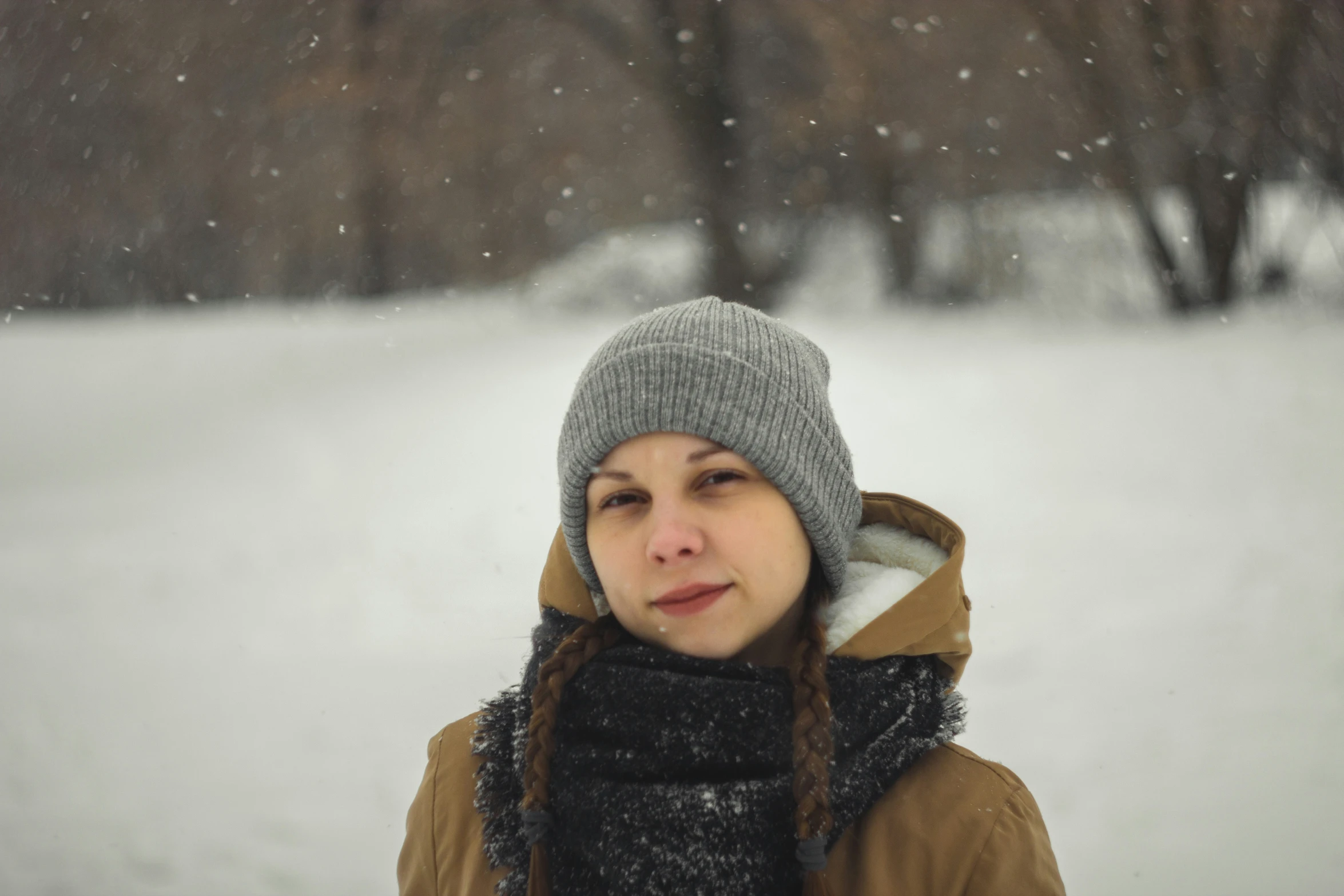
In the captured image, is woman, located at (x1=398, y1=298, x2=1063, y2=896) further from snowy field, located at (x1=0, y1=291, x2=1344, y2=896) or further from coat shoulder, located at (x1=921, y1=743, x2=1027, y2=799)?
snowy field, located at (x1=0, y1=291, x2=1344, y2=896)

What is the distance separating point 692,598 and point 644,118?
1106 cm

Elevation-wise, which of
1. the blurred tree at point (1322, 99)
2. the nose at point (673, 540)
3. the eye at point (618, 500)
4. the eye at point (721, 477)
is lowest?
the nose at point (673, 540)

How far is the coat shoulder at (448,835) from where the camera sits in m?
1.42

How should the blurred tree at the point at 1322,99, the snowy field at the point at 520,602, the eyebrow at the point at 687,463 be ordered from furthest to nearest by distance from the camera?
the blurred tree at the point at 1322,99 → the snowy field at the point at 520,602 → the eyebrow at the point at 687,463

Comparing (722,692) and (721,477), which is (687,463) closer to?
(721,477)

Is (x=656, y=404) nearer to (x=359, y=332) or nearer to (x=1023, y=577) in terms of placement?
(x=1023, y=577)

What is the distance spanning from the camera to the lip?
53.2 inches

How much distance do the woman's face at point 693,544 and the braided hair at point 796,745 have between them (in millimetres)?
73

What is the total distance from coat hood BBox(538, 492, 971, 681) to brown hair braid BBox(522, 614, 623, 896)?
145 mm

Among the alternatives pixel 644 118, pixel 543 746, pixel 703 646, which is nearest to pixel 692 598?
pixel 703 646

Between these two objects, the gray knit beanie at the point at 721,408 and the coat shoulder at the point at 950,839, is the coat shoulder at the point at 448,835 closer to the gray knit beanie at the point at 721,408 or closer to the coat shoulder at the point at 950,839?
the gray knit beanie at the point at 721,408

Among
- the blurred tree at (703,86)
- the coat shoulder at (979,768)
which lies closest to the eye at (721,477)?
the coat shoulder at (979,768)

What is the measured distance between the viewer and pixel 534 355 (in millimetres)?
8500

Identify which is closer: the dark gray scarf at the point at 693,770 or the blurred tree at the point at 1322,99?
the dark gray scarf at the point at 693,770
